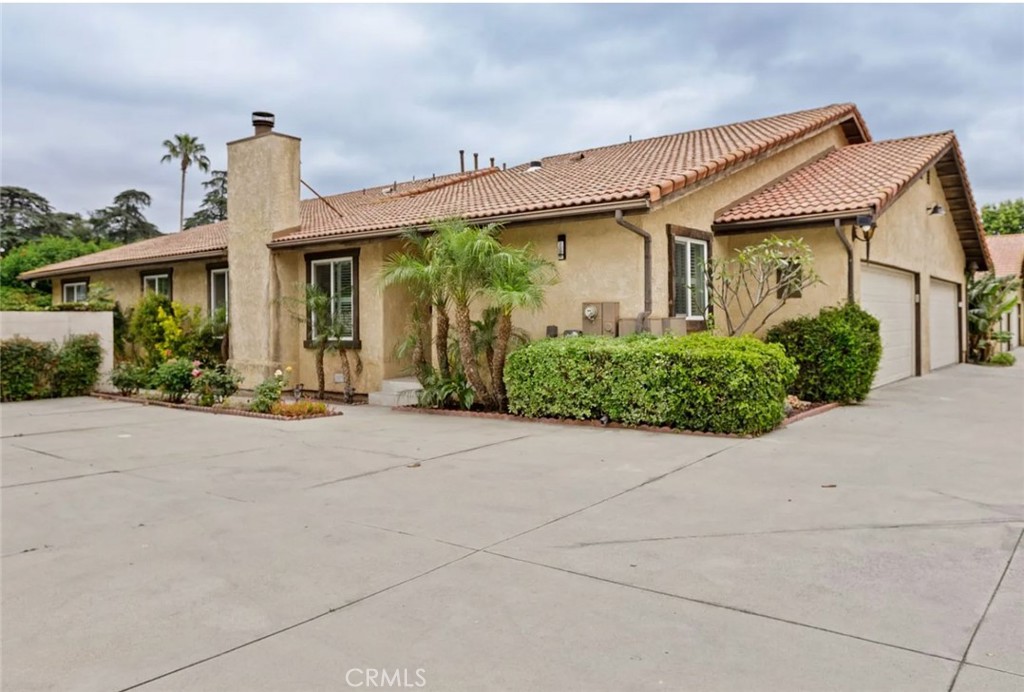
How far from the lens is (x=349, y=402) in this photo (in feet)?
43.9

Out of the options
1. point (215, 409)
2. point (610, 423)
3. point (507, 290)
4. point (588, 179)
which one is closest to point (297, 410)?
→ point (215, 409)

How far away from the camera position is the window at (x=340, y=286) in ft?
45.0

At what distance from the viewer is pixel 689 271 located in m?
12.1

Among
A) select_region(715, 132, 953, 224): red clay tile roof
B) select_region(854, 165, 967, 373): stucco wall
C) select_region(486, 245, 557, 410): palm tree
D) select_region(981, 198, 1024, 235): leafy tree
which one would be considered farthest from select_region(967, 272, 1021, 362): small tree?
select_region(981, 198, 1024, 235): leafy tree

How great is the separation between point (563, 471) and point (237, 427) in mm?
5335

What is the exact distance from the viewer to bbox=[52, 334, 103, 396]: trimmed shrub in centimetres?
1441

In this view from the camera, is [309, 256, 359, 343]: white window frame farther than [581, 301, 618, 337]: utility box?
Yes

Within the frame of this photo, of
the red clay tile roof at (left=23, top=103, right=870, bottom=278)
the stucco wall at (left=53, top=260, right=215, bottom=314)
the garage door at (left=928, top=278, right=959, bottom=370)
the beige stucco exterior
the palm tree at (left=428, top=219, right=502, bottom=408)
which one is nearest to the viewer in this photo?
the palm tree at (left=428, top=219, right=502, bottom=408)

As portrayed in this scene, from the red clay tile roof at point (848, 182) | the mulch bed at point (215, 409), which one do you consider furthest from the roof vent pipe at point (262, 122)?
the red clay tile roof at point (848, 182)

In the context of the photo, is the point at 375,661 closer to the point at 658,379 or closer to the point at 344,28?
the point at 658,379

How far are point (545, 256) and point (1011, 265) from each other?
27.6 meters

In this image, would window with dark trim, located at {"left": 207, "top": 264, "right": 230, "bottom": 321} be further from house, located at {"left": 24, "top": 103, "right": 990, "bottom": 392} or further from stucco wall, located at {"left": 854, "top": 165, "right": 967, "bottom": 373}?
stucco wall, located at {"left": 854, "top": 165, "right": 967, "bottom": 373}

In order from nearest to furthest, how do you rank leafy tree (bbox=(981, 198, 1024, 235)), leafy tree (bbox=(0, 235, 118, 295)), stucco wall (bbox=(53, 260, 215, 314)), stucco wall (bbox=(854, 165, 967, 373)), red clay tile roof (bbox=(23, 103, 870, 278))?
1. red clay tile roof (bbox=(23, 103, 870, 278))
2. stucco wall (bbox=(854, 165, 967, 373))
3. stucco wall (bbox=(53, 260, 215, 314))
4. leafy tree (bbox=(0, 235, 118, 295))
5. leafy tree (bbox=(981, 198, 1024, 235))

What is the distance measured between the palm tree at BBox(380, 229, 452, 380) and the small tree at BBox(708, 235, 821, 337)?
4600 mm
